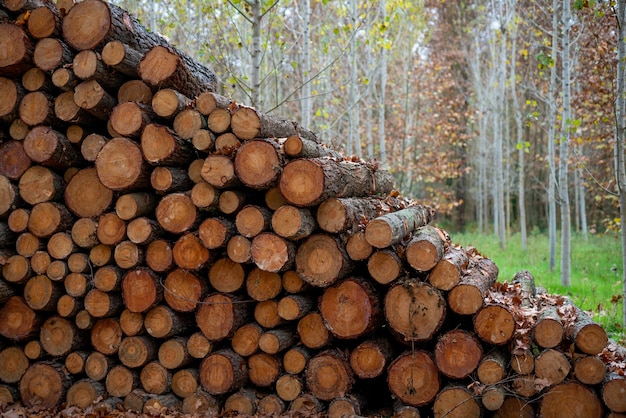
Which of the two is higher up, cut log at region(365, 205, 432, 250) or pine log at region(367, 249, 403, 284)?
cut log at region(365, 205, 432, 250)

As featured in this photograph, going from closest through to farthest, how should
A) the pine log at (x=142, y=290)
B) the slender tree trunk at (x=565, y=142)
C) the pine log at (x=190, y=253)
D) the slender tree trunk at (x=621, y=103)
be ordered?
the pine log at (x=190, y=253)
the pine log at (x=142, y=290)
the slender tree trunk at (x=621, y=103)
the slender tree trunk at (x=565, y=142)

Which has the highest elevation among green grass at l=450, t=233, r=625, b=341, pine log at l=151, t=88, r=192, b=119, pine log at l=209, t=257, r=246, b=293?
pine log at l=151, t=88, r=192, b=119

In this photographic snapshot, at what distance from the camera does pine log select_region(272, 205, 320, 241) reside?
3.75 m

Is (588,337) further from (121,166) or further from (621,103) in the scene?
(121,166)

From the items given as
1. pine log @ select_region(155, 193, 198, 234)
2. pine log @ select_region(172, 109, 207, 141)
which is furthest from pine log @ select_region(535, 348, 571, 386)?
pine log @ select_region(172, 109, 207, 141)

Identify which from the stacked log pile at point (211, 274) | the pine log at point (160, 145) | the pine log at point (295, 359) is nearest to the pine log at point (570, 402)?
the stacked log pile at point (211, 274)

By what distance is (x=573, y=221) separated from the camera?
24000mm

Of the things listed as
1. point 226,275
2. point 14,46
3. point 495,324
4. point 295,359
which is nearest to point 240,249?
point 226,275

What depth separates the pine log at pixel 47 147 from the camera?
167 inches

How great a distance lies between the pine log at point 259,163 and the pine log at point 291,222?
0.79ft

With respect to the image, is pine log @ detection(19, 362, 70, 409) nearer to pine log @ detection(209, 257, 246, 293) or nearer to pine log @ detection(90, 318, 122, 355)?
pine log @ detection(90, 318, 122, 355)

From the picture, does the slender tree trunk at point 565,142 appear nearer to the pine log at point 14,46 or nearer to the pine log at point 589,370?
the pine log at point 589,370

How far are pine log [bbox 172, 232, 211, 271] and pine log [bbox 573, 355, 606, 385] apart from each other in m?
2.76

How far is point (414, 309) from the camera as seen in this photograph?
3744 mm
